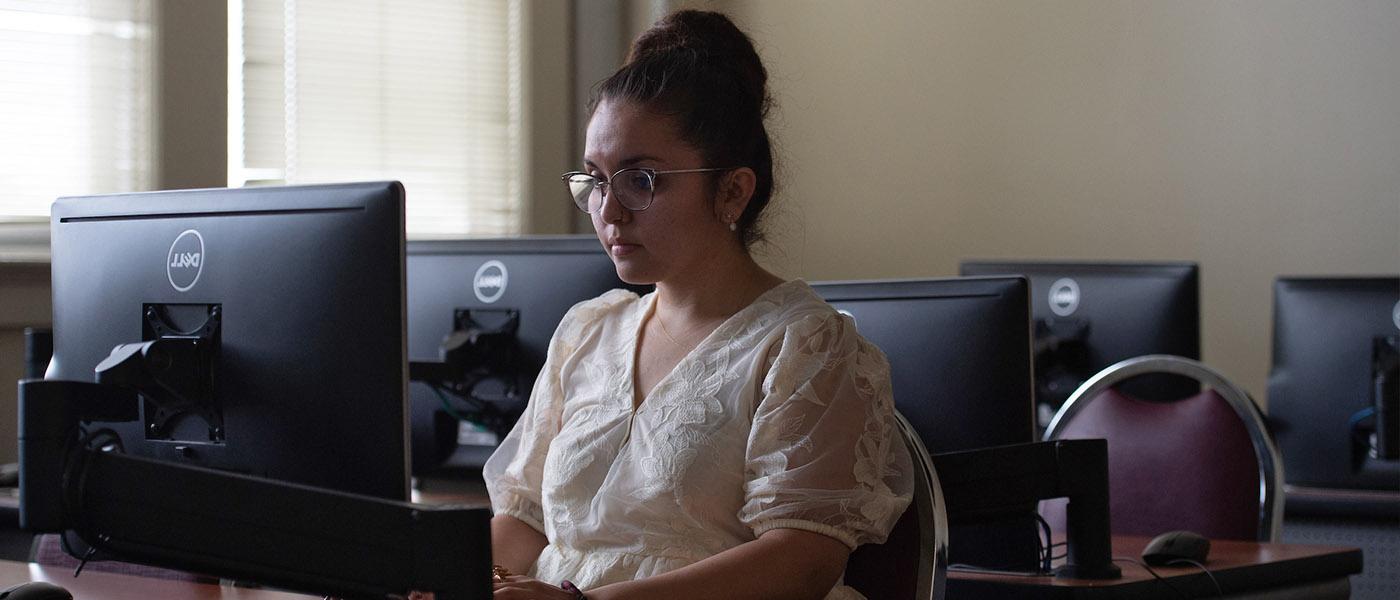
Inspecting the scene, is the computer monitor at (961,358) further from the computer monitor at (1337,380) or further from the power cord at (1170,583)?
the computer monitor at (1337,380)

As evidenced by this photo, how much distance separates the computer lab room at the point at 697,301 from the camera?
1.39 meters

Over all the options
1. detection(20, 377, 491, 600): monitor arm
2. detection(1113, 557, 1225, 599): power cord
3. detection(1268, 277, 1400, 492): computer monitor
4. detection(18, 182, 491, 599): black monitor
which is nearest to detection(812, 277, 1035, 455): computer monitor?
detection(1113, 557, 1225, 599): power cord

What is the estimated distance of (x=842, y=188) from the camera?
4.96m

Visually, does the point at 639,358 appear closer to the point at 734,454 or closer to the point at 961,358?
the point at 734,454

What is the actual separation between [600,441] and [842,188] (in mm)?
3336

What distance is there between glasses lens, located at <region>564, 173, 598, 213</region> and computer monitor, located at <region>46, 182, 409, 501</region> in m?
0.40

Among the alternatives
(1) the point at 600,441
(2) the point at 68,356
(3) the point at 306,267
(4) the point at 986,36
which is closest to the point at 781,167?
(1) the point at 600,441

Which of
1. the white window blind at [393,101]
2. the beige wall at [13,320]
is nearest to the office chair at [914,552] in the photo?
the beige wall at [13,320]

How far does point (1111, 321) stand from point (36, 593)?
2.15 meters

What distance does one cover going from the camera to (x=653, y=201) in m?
1.71

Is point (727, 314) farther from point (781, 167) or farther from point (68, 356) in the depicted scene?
point (68, 356)

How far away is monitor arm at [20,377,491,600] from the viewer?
41.9 inches

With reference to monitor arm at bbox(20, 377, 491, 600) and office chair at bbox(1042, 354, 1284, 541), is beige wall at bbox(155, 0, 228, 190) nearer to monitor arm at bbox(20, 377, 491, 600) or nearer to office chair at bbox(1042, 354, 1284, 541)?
office chair at bbox(1042, 354, 1284, 541)

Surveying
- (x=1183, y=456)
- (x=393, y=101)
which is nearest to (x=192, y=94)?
(x=393, y=101)
